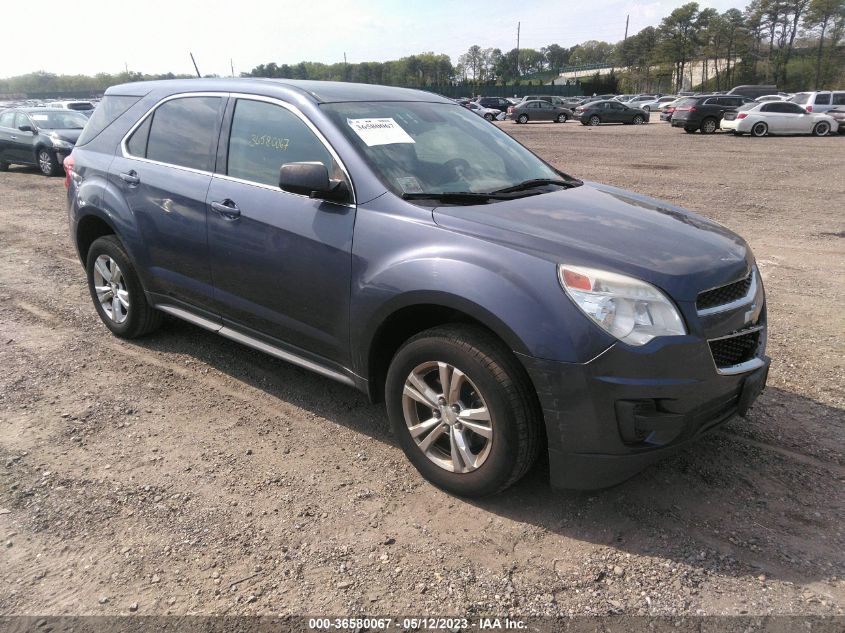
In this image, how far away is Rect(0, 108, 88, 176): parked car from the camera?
15.2m

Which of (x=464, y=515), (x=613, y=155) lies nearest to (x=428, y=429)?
(x=464, y=515)

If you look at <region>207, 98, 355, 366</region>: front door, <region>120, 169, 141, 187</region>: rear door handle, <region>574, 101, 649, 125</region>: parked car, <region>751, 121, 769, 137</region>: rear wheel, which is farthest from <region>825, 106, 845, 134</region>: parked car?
<region>120, 169, 141, 187</region>: rear door handle

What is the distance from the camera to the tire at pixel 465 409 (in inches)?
105

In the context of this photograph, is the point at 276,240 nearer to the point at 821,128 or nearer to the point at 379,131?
the point at 379,131

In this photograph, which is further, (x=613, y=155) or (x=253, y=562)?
(x=613, y=155)

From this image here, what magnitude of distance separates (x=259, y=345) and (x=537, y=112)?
38.3 meters

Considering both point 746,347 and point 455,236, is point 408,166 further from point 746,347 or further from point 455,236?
point 746,347

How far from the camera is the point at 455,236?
283 cm

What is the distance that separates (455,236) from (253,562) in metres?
1.61

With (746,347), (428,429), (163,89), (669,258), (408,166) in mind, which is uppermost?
(163,89)

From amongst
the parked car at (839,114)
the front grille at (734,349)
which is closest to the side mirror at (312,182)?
the front grille at (734,349)

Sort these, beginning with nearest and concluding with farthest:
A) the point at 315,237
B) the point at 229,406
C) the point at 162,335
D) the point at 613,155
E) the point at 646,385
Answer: the point at 646,385 < the point at 315,237 < the point at 229,406 < the point at 162,335 < the point at 613,155

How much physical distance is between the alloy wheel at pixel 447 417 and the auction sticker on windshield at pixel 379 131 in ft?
4.18

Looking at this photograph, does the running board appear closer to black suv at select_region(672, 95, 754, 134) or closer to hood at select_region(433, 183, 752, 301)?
hood at select_region(433, 183, 752, 301)
